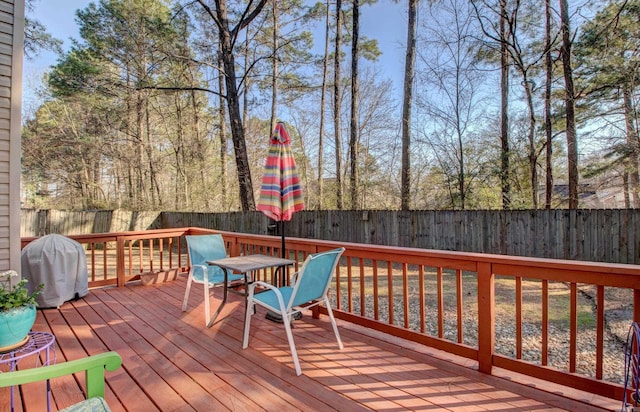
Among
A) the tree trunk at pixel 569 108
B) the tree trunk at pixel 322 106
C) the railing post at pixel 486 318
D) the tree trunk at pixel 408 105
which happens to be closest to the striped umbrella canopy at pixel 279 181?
the railing post at pixel 486 318

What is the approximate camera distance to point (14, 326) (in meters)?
1.88

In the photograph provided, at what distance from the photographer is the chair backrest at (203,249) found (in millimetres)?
3838

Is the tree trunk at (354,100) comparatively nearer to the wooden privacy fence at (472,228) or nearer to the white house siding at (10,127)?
the wooden privacy fence at (472,228)

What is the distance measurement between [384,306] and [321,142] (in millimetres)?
9669

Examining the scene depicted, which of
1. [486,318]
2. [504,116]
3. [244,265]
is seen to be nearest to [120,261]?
[244,265]

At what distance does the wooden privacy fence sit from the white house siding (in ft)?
20.4

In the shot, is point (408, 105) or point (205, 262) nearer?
point (205, 262)

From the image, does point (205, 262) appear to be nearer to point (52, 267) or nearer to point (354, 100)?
Answer: point (52, 267)

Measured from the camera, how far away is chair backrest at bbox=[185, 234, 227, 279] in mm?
3838

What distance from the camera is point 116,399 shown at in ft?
6.42

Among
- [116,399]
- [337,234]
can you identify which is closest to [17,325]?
[116,399]

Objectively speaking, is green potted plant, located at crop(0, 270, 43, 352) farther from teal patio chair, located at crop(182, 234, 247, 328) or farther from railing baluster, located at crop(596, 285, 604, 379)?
railing baluster, located at crop(596, 285, 604, 379)

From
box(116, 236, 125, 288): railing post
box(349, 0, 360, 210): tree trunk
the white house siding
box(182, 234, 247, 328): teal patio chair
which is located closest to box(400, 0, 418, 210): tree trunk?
box(349, 0, 360, 210): tree trunk

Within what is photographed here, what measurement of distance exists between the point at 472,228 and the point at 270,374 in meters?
6.63
